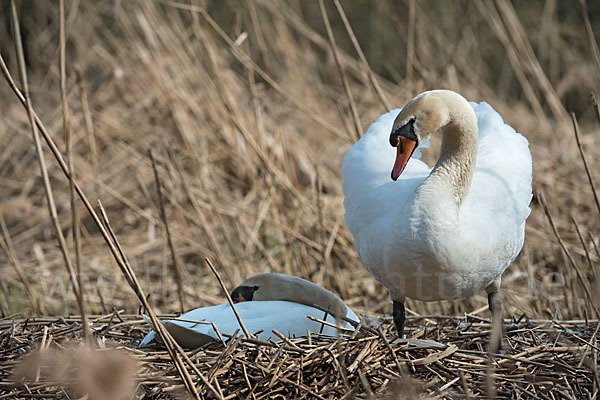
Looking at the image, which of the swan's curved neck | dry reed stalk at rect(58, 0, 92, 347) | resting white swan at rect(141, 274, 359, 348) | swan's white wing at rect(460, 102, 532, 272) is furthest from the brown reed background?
dry reed stalk at rect(58, 0, 92, 347)

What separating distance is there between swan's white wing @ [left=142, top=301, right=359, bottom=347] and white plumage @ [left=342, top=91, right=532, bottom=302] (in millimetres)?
286

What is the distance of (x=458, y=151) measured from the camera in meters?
2.23

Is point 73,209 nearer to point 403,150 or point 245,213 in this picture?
point 403,150

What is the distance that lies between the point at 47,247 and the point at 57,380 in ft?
9.20

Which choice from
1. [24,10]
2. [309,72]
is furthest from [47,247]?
[24,10]

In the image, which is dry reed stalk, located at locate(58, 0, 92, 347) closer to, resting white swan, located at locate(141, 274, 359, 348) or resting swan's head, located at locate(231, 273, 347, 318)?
resting white swan, located at locate(141, 274, 359, 348)

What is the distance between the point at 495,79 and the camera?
26.0ft

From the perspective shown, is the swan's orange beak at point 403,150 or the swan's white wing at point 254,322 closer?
the swan's orange beak at point 403,150

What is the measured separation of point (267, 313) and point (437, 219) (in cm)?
72

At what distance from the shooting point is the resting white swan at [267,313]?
2.18 m

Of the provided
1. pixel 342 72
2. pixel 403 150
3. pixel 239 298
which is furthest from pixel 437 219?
pixel 342 72

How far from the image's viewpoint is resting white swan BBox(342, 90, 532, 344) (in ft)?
6.67

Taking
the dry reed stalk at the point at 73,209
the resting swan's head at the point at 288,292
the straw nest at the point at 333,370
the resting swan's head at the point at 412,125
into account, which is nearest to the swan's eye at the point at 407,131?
the resting swan's head at the point at 412,125

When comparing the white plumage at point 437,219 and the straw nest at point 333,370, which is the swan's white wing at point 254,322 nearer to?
the straw nest at point 333,370
